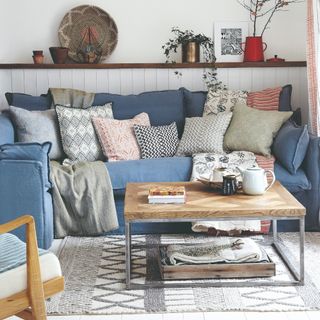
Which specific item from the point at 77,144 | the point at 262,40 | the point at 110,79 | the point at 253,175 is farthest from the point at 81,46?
the point at 253,175

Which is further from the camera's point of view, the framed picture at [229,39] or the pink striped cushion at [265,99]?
the framed picture at [229,39]

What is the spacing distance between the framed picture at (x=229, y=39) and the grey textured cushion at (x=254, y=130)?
83 centimetres

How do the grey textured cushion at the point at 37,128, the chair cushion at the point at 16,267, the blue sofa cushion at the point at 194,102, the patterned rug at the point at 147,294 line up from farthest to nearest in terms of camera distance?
the blue sofa cushion at the point at 194,102, the grey textured cushion at the point at 37,128, the patterned rug at the point at 147,294, the chair cushion at the point at 16,267

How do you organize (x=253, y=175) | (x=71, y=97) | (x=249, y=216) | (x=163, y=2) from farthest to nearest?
(x=163, y=2)
(x=71, y=97)
(x=253, y=175)
(x=249, y=216)

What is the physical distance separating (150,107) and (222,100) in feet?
1.76

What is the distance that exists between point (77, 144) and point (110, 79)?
3.18ft

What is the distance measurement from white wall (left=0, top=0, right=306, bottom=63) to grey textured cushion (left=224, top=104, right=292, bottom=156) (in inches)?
40.5

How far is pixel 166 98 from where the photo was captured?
4961 mm

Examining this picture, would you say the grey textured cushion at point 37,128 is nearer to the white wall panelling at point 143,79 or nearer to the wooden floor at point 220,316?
the white wall panelling at point 143,79

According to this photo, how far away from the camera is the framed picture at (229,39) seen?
5.33 meters

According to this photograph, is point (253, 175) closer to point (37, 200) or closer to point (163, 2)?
point (37, 200)

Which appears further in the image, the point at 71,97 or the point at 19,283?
the point at 71,97

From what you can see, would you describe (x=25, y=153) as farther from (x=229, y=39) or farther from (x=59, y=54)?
(x=229, y=39)

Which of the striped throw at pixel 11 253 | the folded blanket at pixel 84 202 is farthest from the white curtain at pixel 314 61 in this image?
the striped throw at pixel 11 253
